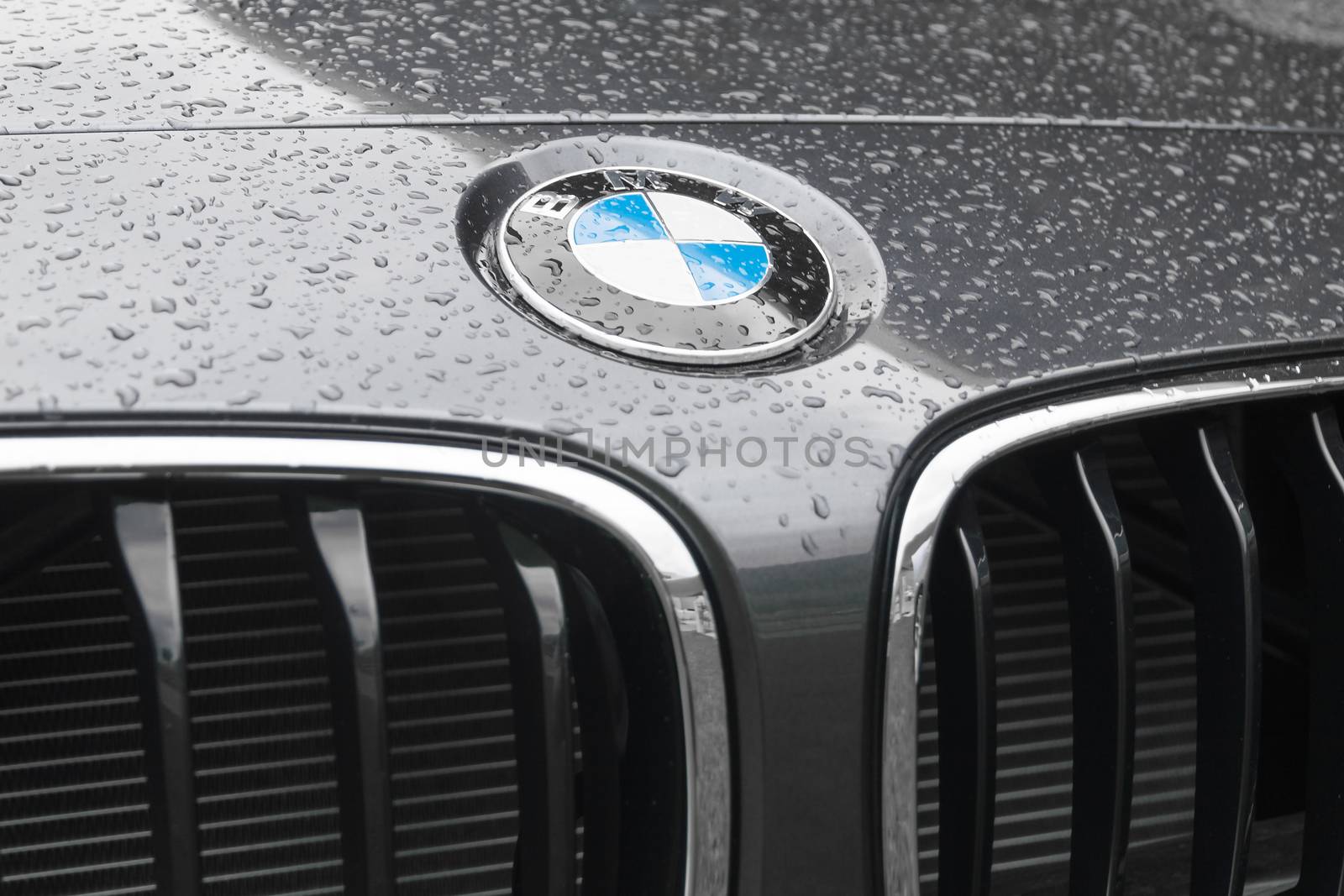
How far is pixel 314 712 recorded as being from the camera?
4.42 feet

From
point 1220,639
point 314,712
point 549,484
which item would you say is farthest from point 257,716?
point 1220,639

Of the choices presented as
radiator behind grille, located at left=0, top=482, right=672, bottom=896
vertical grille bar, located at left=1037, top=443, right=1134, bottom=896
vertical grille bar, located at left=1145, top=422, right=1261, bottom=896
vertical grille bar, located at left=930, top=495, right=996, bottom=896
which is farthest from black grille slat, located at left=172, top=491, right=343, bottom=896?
vertical grille bar, located at left=1145, top=422, right=1261, bottom=896

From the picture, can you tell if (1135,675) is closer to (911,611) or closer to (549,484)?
(911,611)

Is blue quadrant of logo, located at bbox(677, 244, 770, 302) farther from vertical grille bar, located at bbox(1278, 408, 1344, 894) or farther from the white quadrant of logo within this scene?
vertical grille bar, located at bbox(1278, 408, 1344, 894)

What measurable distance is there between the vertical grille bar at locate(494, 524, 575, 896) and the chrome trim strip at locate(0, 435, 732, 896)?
0.07m

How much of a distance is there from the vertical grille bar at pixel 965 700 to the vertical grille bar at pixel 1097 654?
0.12 meters

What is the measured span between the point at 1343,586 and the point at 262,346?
111 cm

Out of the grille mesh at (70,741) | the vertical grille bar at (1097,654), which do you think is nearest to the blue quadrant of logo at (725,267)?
the vertical grille bar at (1097,654)

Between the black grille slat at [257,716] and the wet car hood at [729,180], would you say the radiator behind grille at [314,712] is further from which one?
the wet car hood at [729,180]

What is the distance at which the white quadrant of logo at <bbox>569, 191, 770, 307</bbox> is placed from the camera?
1.19 m

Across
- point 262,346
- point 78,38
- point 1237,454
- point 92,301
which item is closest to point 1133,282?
point 1237,454

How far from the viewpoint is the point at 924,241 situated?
1294mm

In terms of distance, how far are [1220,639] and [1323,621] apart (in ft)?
0.50

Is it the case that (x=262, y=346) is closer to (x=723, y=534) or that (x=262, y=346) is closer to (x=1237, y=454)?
(x=723, y=534)
